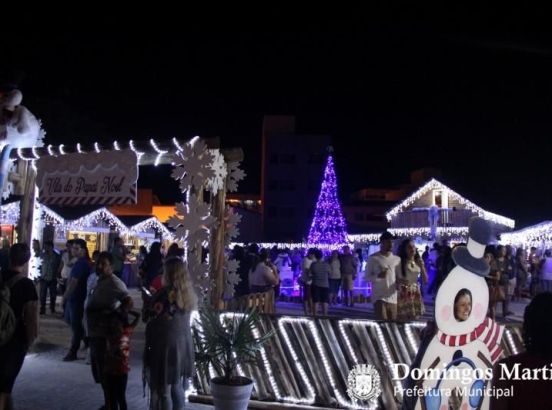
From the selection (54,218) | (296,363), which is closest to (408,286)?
(296,363)

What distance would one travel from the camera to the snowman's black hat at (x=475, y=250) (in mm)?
4492

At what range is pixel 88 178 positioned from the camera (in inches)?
299

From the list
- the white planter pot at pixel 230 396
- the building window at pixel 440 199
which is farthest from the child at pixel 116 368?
the building window at pixel 440 199

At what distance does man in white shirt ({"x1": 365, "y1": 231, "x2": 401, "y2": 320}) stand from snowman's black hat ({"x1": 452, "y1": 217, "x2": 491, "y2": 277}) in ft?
8.20

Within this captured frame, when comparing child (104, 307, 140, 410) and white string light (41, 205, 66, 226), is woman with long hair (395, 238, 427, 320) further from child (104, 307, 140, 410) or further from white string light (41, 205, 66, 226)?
white string light (41, 205, 66, 226)

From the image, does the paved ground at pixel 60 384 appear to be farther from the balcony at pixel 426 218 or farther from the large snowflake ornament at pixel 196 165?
the balcony at pixel 426 218

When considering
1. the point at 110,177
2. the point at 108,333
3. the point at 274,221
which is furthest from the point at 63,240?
the point at 274,221

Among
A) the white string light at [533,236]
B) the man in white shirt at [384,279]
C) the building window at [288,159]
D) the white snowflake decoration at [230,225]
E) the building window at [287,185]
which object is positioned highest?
the building window at [288,159]

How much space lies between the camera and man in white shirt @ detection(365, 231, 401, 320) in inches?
277

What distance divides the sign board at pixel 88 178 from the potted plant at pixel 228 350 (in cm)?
244

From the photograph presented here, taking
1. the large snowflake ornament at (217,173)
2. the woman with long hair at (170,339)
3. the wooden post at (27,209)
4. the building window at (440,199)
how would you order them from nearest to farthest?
the woman with long hair at (170,339) → the large snowflake ornament at (217,173) → the wooden post at (27,209) → the building window at (440,199)

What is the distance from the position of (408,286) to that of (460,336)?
7.73 ft

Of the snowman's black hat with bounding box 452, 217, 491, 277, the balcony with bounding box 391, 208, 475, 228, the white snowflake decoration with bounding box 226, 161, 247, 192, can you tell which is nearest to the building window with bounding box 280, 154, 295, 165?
the balcony with bounding box 391, 208, 475, 228

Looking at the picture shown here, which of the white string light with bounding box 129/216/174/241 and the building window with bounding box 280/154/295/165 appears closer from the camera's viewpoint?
the white string light with bounding box 129/216/174/241
